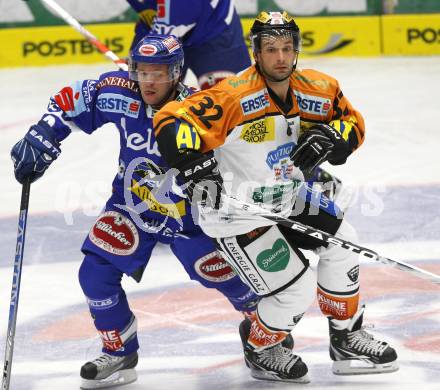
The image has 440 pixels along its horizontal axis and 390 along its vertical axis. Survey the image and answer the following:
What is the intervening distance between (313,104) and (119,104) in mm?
699

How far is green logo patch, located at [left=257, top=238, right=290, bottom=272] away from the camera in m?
4.10

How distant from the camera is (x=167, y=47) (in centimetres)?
429

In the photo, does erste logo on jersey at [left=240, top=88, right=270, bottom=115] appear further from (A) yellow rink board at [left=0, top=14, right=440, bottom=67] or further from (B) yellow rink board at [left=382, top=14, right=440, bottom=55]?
(B) yellow rink board at [left=382, top=14, right=440, bottom=55]

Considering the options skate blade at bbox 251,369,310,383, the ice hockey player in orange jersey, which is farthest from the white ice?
the ice hockey player in orange jersey

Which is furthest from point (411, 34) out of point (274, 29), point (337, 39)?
point (274, 29)

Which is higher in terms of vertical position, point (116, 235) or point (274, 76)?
point (274, 76)

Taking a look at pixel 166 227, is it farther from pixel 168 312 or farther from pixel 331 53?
pixel 331 53

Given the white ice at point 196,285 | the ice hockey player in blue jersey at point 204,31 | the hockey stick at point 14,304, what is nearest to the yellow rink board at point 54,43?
the white ice at point 196,285

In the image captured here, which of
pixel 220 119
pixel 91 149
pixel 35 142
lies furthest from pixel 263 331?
pixel 91 149

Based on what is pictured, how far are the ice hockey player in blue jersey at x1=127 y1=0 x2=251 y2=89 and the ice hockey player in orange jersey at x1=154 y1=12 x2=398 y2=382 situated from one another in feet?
6.72

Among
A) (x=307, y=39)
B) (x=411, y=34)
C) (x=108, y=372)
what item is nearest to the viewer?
(x=108, y=372)

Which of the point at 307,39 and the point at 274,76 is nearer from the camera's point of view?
the point at 274,76

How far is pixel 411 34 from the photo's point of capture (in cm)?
915

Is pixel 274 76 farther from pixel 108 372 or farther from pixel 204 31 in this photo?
pixel 204 31
